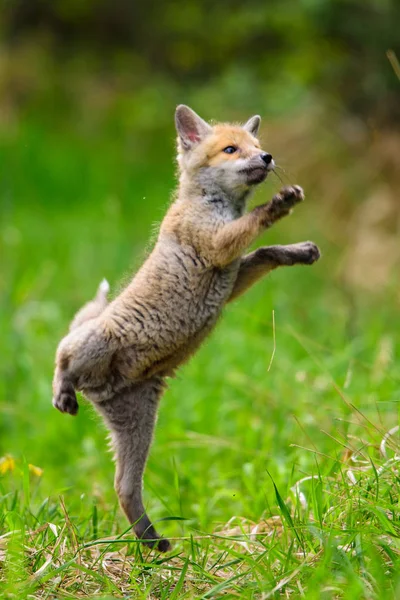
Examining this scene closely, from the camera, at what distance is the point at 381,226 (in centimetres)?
1079

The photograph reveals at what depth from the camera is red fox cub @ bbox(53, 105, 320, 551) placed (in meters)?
4.14

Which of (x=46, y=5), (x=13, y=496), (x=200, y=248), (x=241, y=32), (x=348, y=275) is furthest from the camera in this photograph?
(x=46, y=5)

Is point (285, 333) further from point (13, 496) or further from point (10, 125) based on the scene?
point (10, 125)

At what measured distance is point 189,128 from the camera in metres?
4.88

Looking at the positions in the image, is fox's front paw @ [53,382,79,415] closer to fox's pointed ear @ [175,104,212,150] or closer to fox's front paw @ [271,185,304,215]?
fox's front paw @ [271,185,304,215]

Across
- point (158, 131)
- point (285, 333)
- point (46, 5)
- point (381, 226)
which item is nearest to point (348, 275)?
point (381, 226)

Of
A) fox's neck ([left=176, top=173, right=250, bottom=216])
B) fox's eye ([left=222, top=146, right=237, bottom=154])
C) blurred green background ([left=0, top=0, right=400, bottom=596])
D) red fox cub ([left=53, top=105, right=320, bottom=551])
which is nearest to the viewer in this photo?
red fox cub ([left=53, top=105, right=320, bottom=551])

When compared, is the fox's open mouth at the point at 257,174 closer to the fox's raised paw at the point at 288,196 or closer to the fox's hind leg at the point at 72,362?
the fox's raised paw at the point at 288,196

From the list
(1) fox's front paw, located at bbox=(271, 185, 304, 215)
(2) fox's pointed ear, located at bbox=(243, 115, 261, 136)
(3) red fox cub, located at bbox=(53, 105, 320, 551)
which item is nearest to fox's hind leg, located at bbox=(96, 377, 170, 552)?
(3) red fox cub, located at bbox=(53, 105, 320, 551)

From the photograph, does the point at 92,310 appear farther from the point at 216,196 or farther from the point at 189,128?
the point at 189,128

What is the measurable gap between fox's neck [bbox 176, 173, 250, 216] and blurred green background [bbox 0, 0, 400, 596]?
43cm

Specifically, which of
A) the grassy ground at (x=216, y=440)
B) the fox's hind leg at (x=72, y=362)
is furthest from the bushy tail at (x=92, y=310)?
the fox's hind leg at (x=72, y=362)

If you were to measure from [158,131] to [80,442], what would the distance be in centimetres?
1090

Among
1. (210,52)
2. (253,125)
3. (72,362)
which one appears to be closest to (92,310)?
(72,362)
